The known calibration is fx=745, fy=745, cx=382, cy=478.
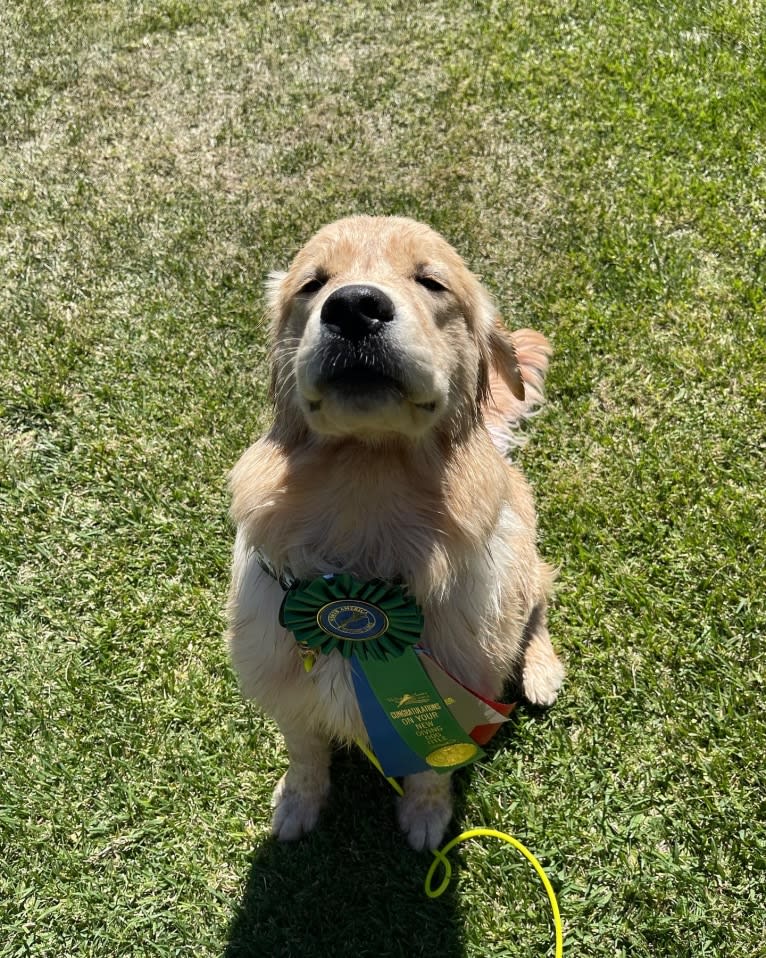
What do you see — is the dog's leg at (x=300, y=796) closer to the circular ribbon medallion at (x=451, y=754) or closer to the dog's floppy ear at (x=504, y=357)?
the circular ribbon medallion at (x=451, y=754)

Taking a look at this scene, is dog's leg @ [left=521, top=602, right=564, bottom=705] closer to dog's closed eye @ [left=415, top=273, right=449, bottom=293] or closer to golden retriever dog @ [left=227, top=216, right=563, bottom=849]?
golden retriever dog @ [left=227, top=216, right=563, bottom=849]

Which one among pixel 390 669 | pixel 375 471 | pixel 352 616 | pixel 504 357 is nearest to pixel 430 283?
pixel 504 357

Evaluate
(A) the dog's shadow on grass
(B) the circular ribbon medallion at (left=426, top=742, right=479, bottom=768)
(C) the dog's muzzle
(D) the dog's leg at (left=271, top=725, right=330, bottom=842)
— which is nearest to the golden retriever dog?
(C) the dog's muzzle

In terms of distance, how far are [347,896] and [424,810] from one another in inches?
17.5

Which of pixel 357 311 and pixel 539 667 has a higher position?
pixel 357 311

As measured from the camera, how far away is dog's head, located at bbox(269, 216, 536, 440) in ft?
6.92

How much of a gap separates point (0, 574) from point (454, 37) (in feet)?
16.7

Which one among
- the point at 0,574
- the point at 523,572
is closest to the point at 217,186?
the point at 0,574

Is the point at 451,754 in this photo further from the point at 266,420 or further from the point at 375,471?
the point at 266,420

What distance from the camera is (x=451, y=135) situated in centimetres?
534

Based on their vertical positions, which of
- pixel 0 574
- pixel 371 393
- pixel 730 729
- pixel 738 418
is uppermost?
pixel 371 393

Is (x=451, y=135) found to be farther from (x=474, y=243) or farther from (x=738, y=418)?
(x=738, y=418)

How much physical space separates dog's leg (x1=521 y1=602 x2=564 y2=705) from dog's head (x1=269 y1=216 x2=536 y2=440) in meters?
1.16

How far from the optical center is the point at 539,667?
3.39m
